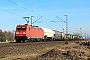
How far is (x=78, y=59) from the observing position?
13.4m

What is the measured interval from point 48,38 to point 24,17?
558 inches

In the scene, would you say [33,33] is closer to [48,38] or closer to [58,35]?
[48,38]

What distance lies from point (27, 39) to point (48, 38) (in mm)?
23216

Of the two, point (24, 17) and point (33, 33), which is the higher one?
point (24, 17)

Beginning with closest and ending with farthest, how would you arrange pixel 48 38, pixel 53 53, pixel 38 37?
pixel 53 53, pixel 38 37, pixel 48 38

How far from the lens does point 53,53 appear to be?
15648mm

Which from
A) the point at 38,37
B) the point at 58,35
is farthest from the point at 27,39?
the point at 58,35

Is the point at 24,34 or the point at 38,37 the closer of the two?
the point at 24,34

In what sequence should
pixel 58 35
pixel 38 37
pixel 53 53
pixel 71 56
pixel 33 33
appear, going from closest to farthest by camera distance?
pixel 71 56, pixel 53 53, pixel 33 33, pixel 38 37, pixel 58 35

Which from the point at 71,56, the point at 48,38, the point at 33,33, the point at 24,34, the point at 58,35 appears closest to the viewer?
the point at 71,56

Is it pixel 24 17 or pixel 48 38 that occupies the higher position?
pixel 24 17

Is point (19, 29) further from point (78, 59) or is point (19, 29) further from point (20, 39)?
point (78, 59)

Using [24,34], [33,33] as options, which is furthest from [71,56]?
[33,33]

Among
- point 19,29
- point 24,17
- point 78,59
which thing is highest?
point 24,17
